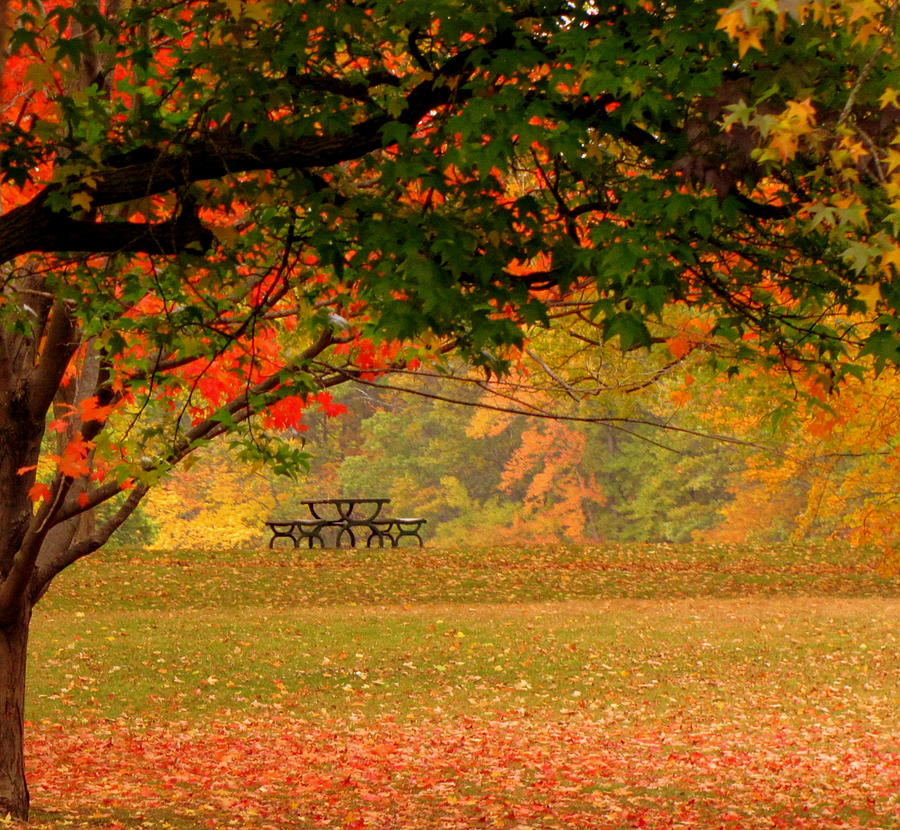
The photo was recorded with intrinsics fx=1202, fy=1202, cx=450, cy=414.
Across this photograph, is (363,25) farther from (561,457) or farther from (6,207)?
(561,457)

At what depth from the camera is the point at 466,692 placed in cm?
1351

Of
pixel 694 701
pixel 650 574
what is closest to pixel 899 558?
pixel 694 701

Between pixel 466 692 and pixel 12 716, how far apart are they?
6.71 m

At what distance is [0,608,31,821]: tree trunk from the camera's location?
748 centimetres

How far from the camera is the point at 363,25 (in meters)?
4.75

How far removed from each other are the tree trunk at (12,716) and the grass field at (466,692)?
23cm

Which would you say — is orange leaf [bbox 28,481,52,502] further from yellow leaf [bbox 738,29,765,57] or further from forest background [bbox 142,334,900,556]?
forest background [bbox 142,334,900,556]

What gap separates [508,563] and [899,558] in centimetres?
1252

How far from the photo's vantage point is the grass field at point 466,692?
824cm

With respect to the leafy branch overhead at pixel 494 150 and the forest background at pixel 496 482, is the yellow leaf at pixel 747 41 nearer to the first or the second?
the leafy branch overhead at pixel 494 150

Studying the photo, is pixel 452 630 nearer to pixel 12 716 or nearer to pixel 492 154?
pixel 12 716

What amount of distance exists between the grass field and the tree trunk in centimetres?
23

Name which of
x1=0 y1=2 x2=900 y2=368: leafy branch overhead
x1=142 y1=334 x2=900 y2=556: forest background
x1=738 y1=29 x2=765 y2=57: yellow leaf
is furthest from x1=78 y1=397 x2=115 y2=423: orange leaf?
x1=142 y1=334 x2=900 y2=556: forest background

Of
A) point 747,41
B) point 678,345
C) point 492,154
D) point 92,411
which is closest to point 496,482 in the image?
point 92,411
